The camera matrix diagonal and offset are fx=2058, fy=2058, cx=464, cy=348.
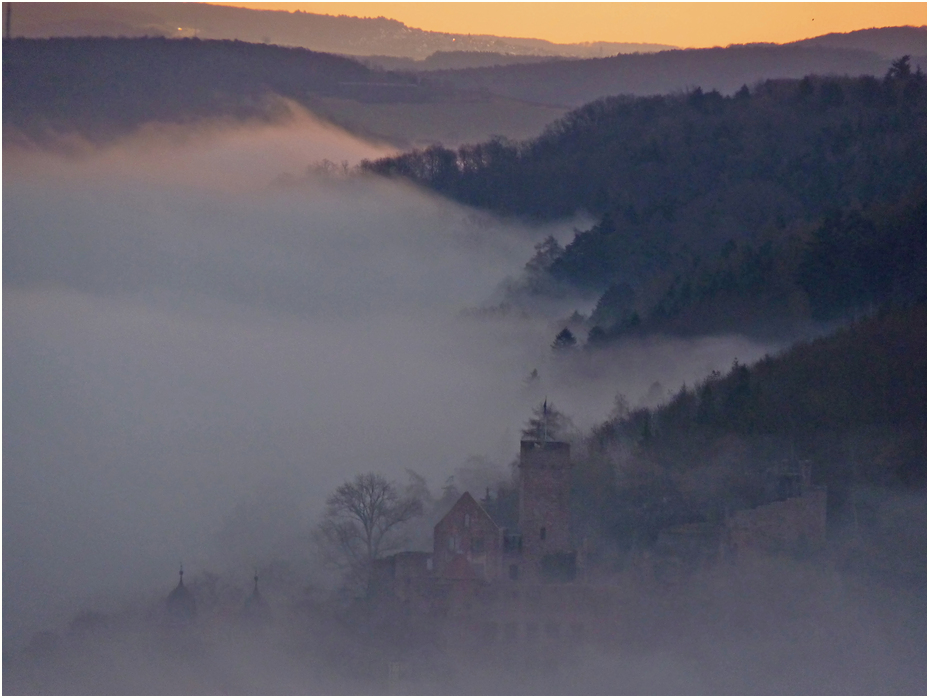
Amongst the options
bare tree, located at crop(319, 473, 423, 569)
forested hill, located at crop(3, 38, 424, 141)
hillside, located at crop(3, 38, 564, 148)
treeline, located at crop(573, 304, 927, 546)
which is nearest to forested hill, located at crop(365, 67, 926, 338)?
hillside, located at crop(3, 38, 564, 148)

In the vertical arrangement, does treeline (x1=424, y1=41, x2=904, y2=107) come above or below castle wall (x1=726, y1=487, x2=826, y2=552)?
above

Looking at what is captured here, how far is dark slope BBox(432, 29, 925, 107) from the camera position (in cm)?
11019

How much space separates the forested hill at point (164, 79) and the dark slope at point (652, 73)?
480 cm

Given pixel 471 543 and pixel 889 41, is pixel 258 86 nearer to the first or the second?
pixel 889 41

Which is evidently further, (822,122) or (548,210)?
(548,210)

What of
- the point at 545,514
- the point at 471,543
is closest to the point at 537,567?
the point at 545,514

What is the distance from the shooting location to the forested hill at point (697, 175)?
81.6m

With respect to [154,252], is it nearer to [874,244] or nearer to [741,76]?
[741,76]

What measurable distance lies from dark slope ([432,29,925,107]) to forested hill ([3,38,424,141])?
480 centimetres

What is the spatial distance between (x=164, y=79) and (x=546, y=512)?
282 ft

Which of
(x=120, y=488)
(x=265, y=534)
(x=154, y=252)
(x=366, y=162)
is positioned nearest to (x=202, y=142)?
(x=154, y=252)

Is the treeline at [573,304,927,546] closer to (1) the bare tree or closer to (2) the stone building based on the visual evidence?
(2) the stone building

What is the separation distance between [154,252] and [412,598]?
331ft

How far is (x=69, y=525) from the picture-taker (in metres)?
78.1
